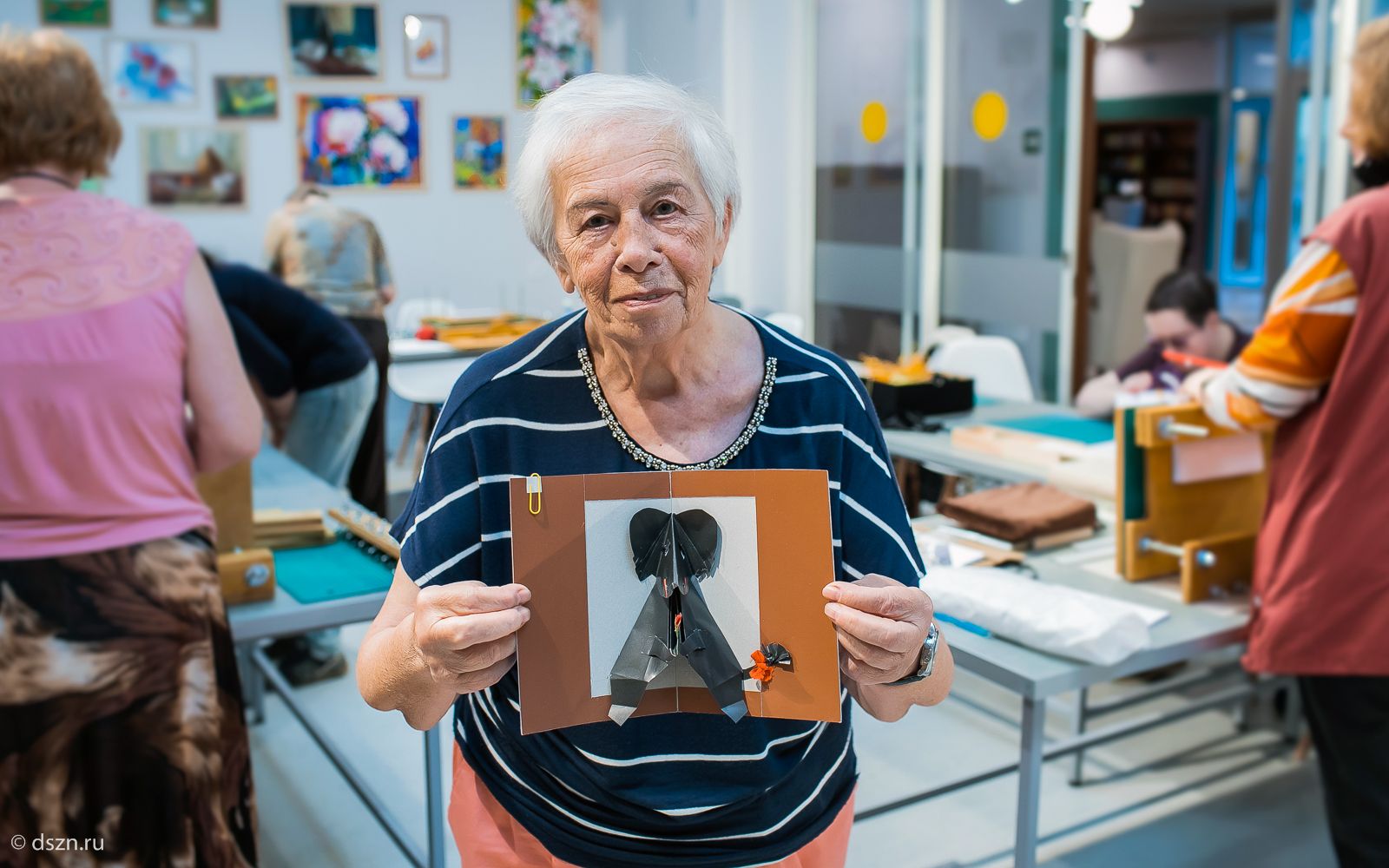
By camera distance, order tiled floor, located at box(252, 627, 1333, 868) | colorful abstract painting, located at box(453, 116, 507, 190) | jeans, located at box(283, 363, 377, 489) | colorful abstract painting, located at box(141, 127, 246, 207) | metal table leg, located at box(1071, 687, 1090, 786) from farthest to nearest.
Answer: colorful abstract painting, located at box(453, 116, 507, 190)
colorful abstract painting, located at box(141, 127, 246, 207)
jeans, located at box(283, 363, 377, 489)
metal table leg, located at box(1071, 687, 1090, 786)
tiled floor, located at box(252, 627, 1333, 868)

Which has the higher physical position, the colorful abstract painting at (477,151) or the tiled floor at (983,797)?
the colorful abstract painting at (477,151)

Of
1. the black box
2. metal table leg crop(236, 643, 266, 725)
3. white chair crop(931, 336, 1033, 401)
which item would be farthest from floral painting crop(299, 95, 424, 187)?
the black box

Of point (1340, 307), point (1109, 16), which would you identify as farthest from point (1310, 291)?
point (1109, 16)

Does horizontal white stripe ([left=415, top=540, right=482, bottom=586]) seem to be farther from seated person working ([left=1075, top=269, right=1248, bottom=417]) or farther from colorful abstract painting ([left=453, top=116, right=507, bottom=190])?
colorful abstract painting ([left=453, top=116, right=507, bottom=190])

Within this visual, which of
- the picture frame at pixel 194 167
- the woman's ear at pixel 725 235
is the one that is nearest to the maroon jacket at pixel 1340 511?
the woman's ear at pixel 725 235

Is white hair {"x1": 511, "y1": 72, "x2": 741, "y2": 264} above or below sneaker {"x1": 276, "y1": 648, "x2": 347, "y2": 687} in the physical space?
above

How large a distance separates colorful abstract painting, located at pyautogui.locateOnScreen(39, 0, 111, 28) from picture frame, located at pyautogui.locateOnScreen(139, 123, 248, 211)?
0.66m

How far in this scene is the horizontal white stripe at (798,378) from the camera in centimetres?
130

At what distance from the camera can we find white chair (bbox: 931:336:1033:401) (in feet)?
15.4

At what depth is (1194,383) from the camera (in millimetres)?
2445

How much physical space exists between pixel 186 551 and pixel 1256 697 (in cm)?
332

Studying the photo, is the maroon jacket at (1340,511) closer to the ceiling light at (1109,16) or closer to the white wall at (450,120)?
the ceiling light at (1109,16)

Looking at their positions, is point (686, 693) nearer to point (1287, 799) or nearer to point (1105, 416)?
point (1287, 799)

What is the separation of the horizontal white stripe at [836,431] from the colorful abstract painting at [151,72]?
7182 mm
